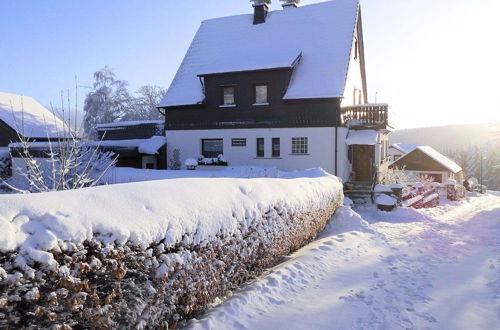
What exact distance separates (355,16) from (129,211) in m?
22.0

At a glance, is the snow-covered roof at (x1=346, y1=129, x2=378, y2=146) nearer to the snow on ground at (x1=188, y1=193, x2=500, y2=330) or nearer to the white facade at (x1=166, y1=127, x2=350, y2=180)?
the white facade at (x1=166, y1=127, x2=350, y2=180)

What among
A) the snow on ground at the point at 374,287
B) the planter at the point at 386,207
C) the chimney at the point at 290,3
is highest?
the chimney at the point at 290,3

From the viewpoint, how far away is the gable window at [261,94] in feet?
70.8

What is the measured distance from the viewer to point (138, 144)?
23.0m

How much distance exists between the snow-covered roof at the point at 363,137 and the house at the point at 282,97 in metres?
0.05

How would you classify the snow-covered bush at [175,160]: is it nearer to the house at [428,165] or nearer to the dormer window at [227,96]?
the dormer window at [227,96]

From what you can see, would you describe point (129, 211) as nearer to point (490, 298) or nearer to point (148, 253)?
point (148, 253)

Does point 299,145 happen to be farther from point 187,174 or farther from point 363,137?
point 187,174

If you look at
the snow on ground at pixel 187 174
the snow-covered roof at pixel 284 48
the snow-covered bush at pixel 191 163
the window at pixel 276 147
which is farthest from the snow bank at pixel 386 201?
the snow-covered bush at pixel 191 163

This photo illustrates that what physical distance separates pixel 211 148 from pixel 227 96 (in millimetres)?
3426

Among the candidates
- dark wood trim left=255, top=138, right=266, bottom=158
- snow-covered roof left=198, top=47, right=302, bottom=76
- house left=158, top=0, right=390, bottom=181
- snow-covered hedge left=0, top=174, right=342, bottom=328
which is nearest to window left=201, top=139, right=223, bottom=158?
house left=158, top=0, right=390, bottom=181

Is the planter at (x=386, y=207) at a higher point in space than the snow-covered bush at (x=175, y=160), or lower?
lower

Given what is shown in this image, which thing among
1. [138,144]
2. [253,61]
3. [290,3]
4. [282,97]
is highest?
[290,3]

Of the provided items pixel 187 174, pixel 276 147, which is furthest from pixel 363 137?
pixel 187 174
